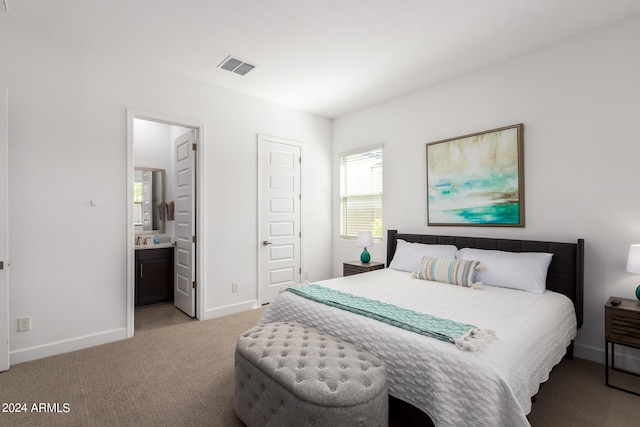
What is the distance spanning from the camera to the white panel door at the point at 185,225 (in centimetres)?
390

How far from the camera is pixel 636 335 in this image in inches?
88.2

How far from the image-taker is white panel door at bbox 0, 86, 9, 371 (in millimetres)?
2508

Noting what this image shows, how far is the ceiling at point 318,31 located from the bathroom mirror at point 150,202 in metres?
2.07

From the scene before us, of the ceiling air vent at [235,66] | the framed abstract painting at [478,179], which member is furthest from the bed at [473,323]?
the ceiling air vent at [235,66]

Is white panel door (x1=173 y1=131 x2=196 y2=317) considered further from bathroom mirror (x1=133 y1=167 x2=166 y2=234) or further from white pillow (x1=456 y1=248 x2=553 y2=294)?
white pillow (x1=456 y1=248 x2=553 y2=294)

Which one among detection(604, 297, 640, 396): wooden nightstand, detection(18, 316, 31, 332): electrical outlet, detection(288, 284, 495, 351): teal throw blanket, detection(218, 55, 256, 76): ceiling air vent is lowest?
detection(18, 316, 31, 332): electrical outlet

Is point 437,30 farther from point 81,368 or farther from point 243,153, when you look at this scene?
point 81,368

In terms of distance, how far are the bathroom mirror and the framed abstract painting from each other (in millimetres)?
4020

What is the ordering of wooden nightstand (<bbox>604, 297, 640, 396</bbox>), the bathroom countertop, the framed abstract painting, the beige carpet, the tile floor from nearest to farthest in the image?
the beige carpet → wooden nightstand (<bbox>604, 297, 640, 396</bbox>) → the framed abstract painting → the tile floor → the bathroom countertop

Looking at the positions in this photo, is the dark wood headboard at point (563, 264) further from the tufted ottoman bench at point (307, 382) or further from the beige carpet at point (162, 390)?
the tufted ottoman bench at point (307, 382)

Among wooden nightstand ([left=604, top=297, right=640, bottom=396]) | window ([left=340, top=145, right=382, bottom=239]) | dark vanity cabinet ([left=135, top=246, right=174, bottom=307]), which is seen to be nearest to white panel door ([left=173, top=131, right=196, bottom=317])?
dark vanity cabinet ([left=135, top=246, right=174, bottom=307])

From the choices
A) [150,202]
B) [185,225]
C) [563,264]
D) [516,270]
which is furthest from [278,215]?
[563,264]

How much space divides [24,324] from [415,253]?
379 cm

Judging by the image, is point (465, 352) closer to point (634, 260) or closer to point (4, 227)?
point (634, 260)
